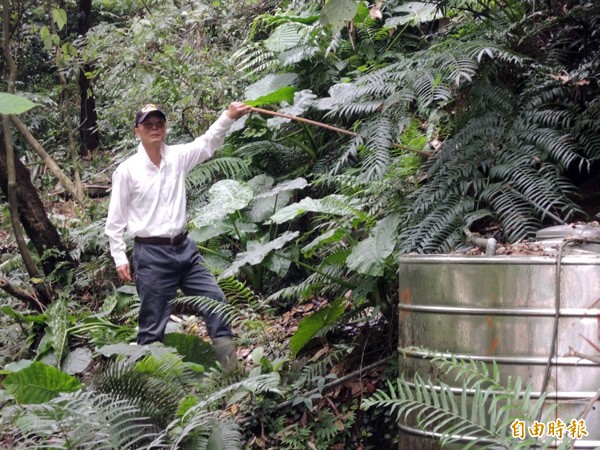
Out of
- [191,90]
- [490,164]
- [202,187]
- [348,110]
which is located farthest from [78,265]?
[490,164]

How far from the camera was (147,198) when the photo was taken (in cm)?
542

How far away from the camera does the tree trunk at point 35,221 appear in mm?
7328

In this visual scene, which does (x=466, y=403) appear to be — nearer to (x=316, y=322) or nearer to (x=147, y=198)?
(x=316, y=322)

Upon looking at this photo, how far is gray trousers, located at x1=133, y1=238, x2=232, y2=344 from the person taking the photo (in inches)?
208

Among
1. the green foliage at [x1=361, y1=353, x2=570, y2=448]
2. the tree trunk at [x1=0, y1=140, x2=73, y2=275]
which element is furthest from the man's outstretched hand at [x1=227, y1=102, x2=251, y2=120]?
the tree trunk at [x1=0, y1=140, x2=73, y2=275]

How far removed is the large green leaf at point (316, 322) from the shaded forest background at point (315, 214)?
0.5 inches

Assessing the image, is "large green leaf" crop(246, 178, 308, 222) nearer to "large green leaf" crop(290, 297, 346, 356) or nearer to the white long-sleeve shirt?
the white long-sleeve shirt

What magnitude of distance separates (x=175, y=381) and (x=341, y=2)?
301 centimetres

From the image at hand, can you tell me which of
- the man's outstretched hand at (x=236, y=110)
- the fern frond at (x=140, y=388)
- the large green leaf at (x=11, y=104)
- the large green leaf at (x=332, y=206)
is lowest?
the fern frond at (x=140, y=388)

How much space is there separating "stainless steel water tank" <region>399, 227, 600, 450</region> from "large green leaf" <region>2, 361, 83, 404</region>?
Result: 2274 millimetres

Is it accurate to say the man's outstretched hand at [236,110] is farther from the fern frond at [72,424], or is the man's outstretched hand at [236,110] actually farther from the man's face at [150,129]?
the fern frond at [72,424]

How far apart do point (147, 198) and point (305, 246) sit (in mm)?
1115

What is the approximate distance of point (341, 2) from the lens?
2.11m

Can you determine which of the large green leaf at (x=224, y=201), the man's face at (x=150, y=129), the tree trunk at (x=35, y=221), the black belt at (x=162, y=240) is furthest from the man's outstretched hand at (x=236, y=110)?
the tree trunk at (x=35, y=221)
